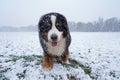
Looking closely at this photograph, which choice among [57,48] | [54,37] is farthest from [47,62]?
[54,37]

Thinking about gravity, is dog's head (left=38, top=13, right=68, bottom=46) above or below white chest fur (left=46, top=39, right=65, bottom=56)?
above

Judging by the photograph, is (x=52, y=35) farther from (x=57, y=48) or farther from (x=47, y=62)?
(x=47, y=62)

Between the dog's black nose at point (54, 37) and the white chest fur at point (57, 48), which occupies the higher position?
the dog's black nose at point (54, 37)

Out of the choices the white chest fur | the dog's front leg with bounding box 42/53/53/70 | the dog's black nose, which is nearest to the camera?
the dog's black nose

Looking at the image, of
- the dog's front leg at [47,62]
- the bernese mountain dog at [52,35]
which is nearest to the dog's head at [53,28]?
the bernese mountain dog at [52,35]

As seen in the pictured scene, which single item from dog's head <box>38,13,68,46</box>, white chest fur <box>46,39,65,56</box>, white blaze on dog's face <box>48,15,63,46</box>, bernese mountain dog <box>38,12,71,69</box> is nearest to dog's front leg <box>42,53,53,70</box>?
bernese mountain dog <box>38,12,71,69</box>

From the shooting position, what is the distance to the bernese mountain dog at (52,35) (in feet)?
11.1

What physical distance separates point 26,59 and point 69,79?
1400mm

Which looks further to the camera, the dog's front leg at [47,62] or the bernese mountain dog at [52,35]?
the dog's front leg at [47,62]

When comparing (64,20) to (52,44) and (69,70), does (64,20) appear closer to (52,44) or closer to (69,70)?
(52,44)

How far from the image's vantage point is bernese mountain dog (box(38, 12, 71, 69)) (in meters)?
3.38

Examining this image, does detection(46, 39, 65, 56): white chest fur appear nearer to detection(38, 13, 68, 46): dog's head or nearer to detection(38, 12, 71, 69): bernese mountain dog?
detection(38, 12, 71, 69): bernese mountain dog

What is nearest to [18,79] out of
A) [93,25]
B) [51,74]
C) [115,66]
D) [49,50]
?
[51,74]

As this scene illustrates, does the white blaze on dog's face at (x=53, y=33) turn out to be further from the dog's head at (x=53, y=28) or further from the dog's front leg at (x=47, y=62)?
the dog's front leg at (x=47, y=62)
